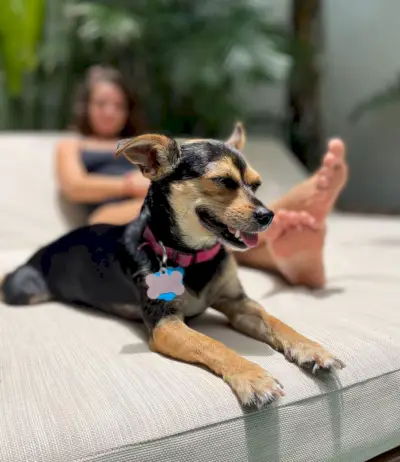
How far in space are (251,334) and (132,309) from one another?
0.81 feet

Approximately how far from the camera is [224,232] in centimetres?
88

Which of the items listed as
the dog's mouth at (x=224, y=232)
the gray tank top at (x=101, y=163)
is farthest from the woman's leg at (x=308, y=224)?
the gray tank top at (x=101, y=163)

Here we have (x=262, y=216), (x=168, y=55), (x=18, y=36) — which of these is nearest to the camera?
(x=262, y=216)

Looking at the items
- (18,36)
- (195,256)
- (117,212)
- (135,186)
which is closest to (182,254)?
(195,256)

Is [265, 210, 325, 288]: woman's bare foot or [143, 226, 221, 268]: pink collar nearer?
[143, 226, 221, 268]: pink collar

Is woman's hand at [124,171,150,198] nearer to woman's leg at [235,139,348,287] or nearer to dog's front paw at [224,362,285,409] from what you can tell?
woman's leg at [235,139,348,287]

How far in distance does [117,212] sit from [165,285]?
720mm

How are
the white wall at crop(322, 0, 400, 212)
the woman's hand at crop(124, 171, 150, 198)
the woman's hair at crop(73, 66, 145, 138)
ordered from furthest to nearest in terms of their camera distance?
the white wall at crop(322, 0, 400, 212) → the woman's hair at crop(73, 66, 145, 138) → the woman's hand at crop(124, 171, 150, 198)

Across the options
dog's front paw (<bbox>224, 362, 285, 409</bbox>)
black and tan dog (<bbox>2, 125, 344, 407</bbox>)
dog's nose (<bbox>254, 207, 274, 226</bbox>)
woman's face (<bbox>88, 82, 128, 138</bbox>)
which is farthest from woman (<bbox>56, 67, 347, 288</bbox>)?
dog's front paw (<bbox>224, 362, 285, 409</bbox>)

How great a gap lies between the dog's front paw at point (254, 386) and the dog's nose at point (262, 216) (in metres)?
0.23

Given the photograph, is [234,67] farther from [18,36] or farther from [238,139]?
[238,139]

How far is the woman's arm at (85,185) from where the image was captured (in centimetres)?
173

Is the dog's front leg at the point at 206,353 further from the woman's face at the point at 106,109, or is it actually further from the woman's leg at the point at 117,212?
the woman's face at the point at 106,109

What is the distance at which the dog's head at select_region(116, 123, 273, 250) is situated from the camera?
85 centimetres
